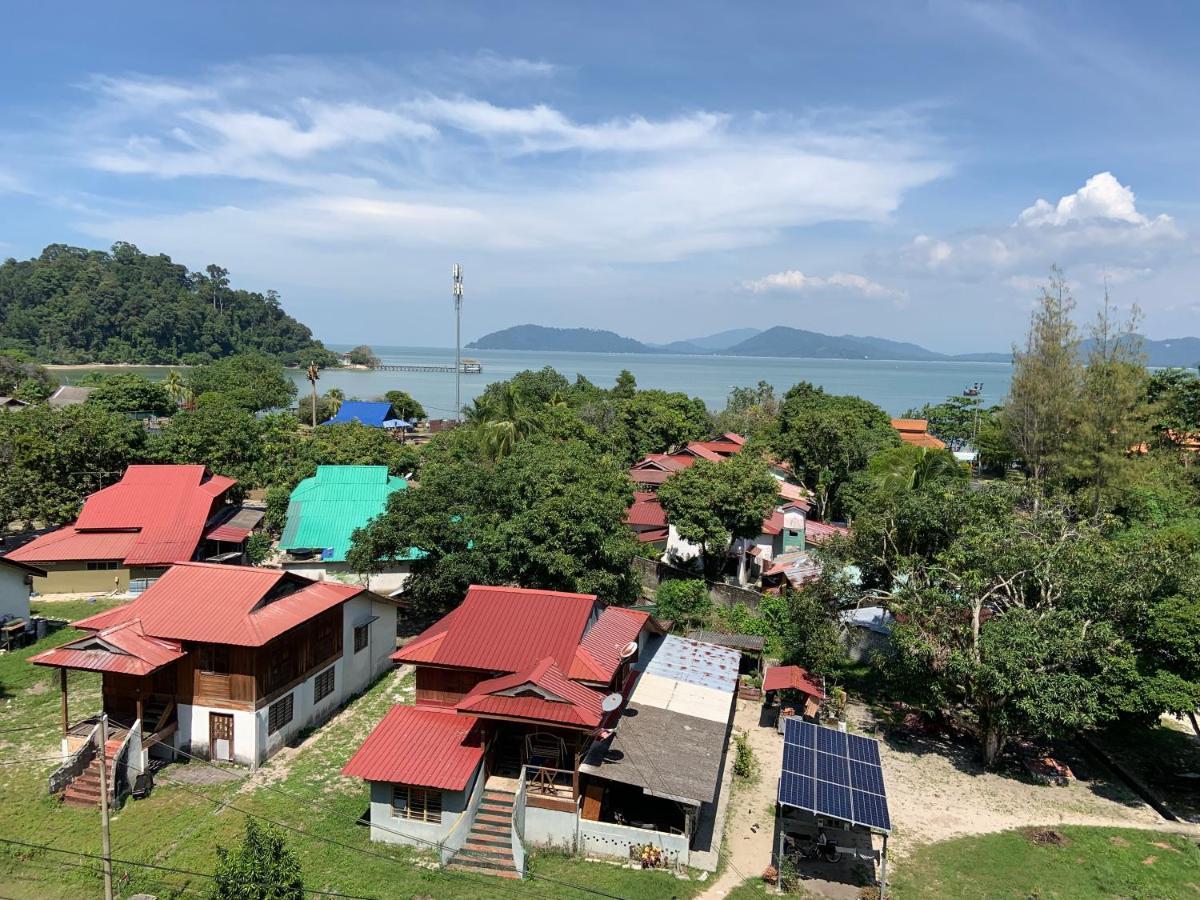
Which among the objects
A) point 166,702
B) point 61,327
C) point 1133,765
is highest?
point 61,327

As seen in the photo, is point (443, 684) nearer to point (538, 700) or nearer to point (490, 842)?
point (538, 700)

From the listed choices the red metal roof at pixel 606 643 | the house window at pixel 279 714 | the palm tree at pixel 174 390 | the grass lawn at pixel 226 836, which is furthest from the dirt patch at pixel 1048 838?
the palm tree at pixel 174 390

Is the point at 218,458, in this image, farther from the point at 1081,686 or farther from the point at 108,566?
the point at 1081,686

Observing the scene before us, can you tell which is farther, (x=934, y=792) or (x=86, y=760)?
(x=934, y=792)

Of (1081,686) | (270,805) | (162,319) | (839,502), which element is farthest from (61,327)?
(1081,686)

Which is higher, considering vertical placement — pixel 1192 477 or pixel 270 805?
pixel 1192 477

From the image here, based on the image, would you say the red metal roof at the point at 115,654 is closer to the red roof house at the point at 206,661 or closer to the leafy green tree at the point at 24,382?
the red roof house at the point at 206,661

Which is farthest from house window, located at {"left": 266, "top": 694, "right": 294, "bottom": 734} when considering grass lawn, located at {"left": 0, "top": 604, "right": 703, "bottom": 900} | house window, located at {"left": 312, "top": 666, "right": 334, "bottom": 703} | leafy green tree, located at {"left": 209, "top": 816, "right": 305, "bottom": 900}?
leafy green tree, located at {"left": 209, "top": 816, "right": 305, "bottom": 900}
